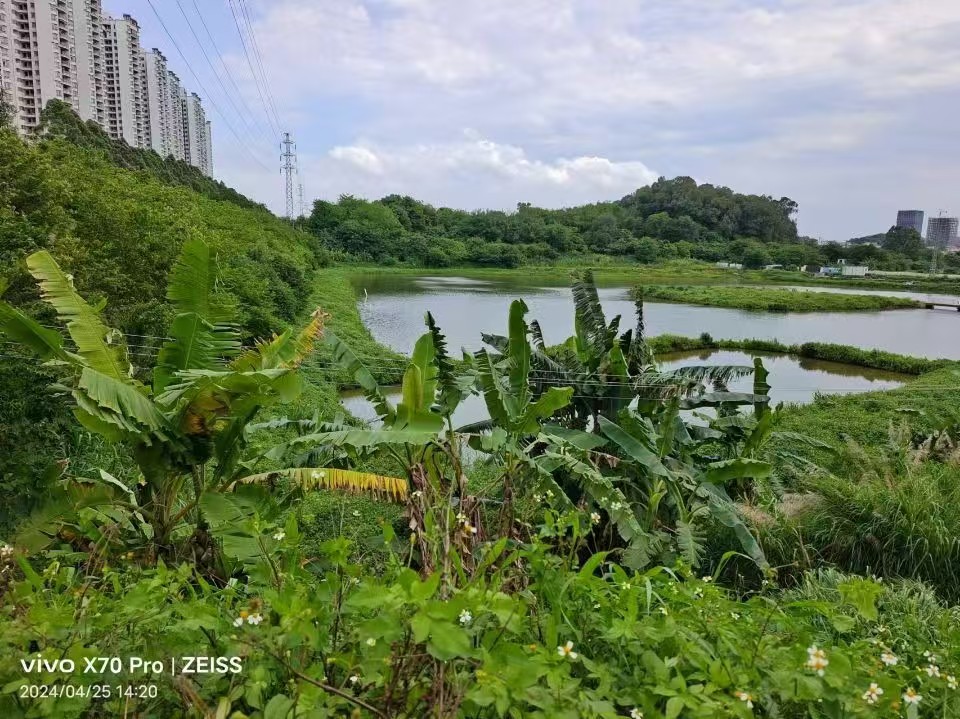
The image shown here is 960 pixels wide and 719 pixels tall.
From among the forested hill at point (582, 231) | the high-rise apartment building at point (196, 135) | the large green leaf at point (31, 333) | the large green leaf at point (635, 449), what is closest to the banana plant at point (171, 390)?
the large green leaf at point (31, 333)

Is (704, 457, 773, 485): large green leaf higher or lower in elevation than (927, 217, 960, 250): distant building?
lower

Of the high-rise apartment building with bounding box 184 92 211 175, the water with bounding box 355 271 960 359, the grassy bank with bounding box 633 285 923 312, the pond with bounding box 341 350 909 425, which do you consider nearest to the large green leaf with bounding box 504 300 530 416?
the pond with bounding box 341 350 909 425

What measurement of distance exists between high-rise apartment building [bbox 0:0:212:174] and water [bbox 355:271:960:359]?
40.7 feet

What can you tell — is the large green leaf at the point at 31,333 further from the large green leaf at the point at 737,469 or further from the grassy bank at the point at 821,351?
the grassy bank at the point at 821,351

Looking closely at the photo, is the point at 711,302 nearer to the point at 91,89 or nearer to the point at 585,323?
the point at 585,323

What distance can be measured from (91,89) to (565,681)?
3484cm

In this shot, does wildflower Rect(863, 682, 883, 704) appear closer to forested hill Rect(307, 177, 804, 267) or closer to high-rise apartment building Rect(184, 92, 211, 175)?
high-rise apartment building Rect(184, 92, 211, 175)

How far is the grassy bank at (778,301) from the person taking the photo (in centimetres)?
2881

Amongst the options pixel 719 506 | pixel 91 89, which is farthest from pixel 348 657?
pixel 91 89

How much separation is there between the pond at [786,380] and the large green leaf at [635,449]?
5859 millimetres

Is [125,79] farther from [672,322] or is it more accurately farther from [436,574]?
[436,574]

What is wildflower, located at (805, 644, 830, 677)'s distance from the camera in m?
1.16

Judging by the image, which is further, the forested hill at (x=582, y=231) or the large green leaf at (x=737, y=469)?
the forested hill at (x=582, y=231)

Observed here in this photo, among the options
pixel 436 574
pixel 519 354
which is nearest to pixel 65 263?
pixel 519 354
